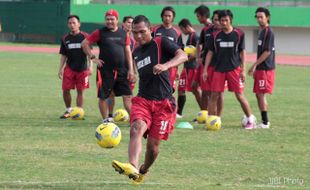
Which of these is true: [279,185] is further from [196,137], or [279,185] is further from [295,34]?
[295,34]

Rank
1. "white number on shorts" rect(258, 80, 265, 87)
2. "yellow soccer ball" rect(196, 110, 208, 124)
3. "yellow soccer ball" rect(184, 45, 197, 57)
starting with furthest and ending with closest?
"yellow soccer ball" rect(184, 45, 197, 57)
"yellow soccer ball" rect(196, 110, 208, 124)
"white number on shorts" rect(258, 80, 265, 87)

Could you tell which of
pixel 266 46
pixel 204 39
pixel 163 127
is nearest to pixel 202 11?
pixel 204 39

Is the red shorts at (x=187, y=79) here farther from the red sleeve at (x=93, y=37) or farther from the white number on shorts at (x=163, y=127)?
the white number on shorts at (x=163, y=127)

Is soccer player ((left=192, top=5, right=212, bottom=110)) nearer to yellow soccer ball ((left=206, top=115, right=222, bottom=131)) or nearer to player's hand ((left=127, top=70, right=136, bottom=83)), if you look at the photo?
yellow soccer ball ((left=206, top=115, right=222, bottom=131))

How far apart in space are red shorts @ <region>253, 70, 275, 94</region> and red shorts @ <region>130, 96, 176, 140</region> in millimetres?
6456

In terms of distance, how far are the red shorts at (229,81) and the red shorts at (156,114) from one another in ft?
19.5

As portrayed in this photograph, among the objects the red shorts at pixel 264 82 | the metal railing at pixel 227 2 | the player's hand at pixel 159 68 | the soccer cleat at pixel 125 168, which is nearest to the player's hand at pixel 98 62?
the red shorts at pixel 264 82

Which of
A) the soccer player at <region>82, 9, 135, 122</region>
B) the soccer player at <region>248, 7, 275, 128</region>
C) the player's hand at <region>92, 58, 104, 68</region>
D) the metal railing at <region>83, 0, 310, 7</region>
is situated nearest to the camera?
the player's hand at <region>92, 58, 104, 68</region>

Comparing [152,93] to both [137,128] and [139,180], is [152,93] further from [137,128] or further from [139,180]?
[139,180]

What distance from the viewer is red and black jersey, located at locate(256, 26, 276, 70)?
52.0 feet

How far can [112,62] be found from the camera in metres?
15.6

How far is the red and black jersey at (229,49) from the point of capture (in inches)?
617

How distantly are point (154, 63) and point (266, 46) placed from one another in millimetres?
6370

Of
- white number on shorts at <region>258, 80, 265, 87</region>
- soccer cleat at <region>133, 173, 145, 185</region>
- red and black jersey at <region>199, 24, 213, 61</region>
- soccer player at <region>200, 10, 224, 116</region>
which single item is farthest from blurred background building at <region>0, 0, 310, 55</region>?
soccer cleat at <region>133, 173, 145, 185</region>
